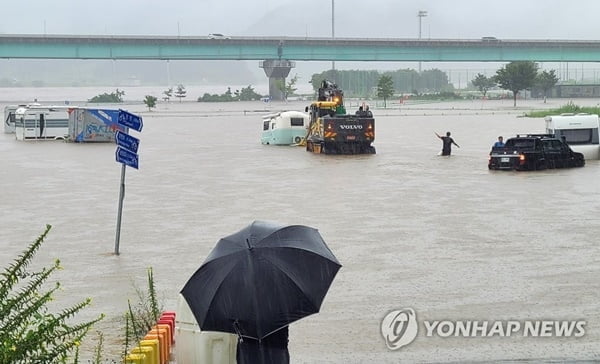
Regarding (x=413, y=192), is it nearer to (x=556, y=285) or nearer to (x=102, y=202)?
(x=102, y=202)

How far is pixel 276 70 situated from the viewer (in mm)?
139125

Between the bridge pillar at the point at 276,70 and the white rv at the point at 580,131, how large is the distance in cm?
9592

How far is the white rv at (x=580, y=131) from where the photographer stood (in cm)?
3903

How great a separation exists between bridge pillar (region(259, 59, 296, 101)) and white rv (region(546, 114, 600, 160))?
9592 cm

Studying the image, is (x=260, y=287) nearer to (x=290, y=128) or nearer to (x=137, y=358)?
(x=137, y=358)

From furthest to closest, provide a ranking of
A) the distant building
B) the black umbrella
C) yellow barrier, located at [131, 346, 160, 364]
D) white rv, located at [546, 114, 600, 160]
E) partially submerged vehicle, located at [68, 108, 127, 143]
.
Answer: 1. the distant building
2. partially submerged vehicle, located at [68, 108, 127, 143]
3. white rv, located at [546, 114, 600, 160]
4. yellow barrier, located at [131, 346, 160, 364]
5. the black umbrella

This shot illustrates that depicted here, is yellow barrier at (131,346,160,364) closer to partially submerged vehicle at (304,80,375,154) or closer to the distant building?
partially submerged vehicle at (304,80,375,154)

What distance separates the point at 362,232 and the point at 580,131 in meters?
20.5

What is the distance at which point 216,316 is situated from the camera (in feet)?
27.8

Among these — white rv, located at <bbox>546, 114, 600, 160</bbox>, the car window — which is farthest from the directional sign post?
white rv, located at <bbox>546, 114, 600, 160</bbox>

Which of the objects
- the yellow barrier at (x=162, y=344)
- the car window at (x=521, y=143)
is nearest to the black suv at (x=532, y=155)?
the car window at (x=521, y=143)

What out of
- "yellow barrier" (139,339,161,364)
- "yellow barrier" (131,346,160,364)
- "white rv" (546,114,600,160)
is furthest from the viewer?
"white rv" (546,114,600,160)

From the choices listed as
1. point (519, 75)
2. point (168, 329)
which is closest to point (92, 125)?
point (168, 329)

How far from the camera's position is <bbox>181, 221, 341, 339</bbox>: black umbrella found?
8367mm
